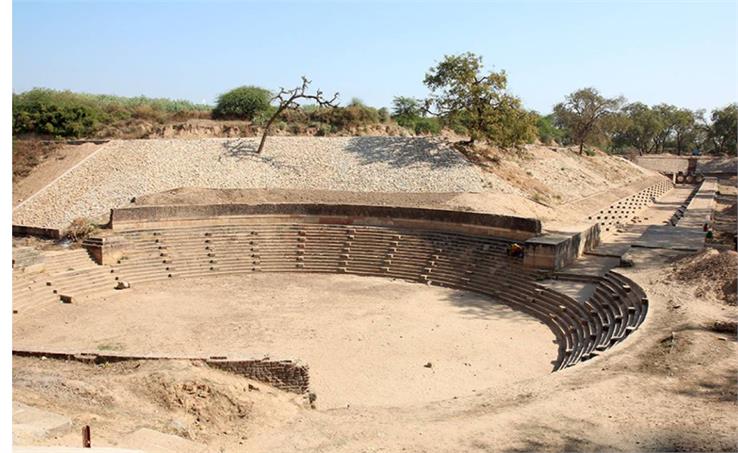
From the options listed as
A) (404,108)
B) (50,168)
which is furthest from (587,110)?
(50,168)

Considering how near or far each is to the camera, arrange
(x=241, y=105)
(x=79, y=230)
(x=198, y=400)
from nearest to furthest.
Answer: (x=198, y=400) → (x=79, y=230) → (x=241, y=105)

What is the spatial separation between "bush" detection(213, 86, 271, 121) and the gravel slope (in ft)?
19.4

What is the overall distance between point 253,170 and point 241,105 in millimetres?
9730

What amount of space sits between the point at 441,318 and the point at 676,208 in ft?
78.6

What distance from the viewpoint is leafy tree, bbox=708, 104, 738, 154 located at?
211ft

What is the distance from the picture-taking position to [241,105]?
35.6 meters

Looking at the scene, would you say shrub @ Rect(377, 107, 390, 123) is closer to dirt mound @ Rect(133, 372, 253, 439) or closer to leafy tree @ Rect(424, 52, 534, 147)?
leafy tree @ Rect(424, 52, 534, 147)

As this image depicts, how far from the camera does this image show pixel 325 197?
995 inches

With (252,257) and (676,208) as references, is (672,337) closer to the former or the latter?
(252,257)

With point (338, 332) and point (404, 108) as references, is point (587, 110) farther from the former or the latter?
point (338, 332)

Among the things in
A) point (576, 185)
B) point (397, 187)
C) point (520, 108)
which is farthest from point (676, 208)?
point (397, 187)

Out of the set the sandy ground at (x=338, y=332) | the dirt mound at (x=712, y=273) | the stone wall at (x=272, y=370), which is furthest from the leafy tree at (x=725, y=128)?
the stone wall at (x=272, y=370)

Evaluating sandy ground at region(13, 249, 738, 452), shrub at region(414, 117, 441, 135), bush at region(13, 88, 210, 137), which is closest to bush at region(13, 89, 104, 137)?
bush at region(13, 88, 210, 137)

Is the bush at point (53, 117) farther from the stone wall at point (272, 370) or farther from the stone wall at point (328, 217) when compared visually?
the stone wall at point (272, 370)
